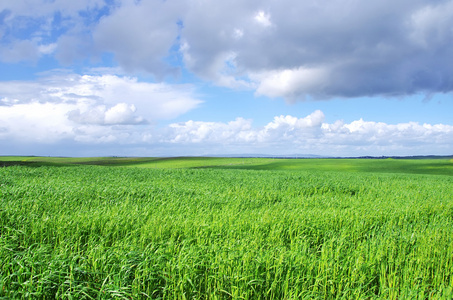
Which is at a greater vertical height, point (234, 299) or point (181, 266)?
point (181, 266)

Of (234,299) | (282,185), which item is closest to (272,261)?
(234,299)

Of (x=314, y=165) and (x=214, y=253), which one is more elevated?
(x=214, y=253)

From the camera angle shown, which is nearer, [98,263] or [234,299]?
[234,299]

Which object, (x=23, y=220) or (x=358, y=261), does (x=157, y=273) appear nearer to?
(x=358, y=261)

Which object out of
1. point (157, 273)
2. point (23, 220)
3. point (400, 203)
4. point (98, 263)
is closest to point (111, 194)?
point (23, 220)

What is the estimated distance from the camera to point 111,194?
12586 mm

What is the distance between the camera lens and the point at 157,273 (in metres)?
4.50

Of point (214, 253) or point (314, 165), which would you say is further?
point (314, 165)

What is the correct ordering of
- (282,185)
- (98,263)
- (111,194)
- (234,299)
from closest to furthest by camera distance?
(234,299) < (98,263) < (111,194) < (282,185)

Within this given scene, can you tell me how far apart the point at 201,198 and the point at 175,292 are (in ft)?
25.7

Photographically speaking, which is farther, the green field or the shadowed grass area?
the shadowed grass area

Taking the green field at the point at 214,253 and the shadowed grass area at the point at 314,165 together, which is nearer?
the green field at the point at 214,253

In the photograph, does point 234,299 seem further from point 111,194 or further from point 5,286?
point 111,194

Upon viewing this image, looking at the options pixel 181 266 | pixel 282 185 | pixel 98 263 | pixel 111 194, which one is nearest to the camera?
pixel 181 266
